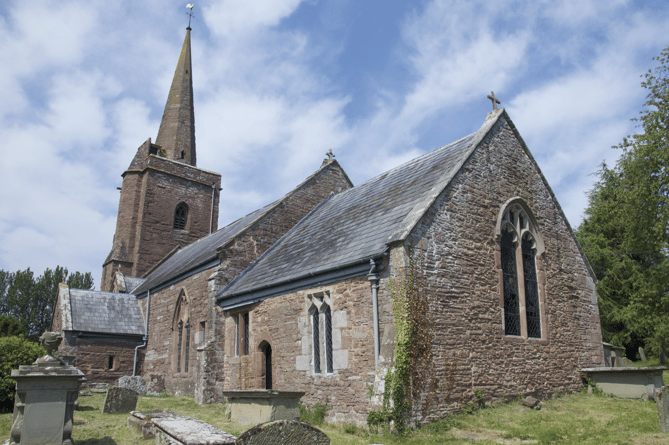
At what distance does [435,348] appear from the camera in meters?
10.2

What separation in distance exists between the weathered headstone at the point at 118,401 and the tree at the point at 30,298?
134 feet

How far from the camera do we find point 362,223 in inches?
539

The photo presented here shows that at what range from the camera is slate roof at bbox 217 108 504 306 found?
456 inches

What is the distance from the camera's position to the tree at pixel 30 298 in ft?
159

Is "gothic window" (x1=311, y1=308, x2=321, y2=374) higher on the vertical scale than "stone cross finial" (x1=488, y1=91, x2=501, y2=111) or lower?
lower

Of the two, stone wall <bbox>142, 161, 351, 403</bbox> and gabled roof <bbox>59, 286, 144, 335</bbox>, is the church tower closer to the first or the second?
gabled roof <bbox>59, 286, 144, 335</bbox>

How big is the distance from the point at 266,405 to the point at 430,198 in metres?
5.75

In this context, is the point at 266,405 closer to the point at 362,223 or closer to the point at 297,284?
the point at 297,284

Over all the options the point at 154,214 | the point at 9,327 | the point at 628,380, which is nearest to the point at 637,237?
Answer: the point at 628,380

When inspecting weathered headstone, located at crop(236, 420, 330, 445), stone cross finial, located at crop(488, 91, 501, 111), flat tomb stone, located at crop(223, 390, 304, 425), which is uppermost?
stone cross finial, located at crop(488, 91, 501, 111)

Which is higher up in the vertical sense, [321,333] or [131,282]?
[131,282]

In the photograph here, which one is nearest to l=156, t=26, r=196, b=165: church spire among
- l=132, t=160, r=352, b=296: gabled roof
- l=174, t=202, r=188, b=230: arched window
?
l=174, t=202, r=188, b=230: arched window

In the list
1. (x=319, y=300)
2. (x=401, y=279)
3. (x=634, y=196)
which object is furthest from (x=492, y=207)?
(x=634, y=196)

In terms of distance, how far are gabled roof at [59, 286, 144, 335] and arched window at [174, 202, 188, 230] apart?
718 cm
